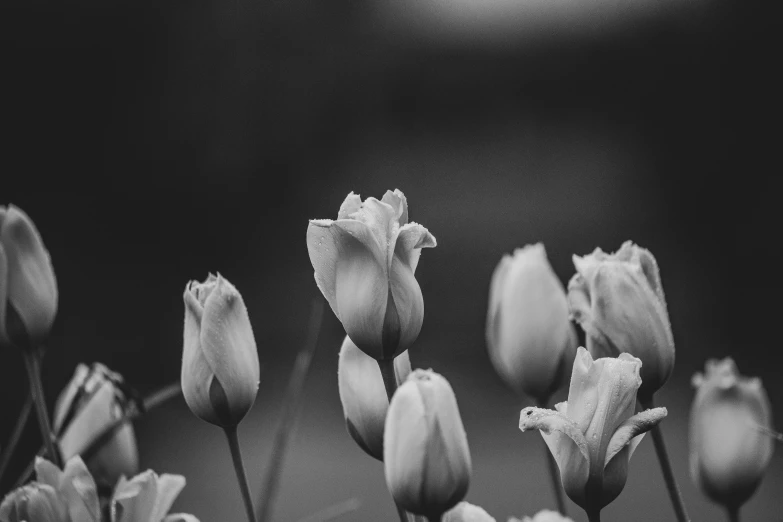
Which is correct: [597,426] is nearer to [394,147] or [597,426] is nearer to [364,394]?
[364,394]

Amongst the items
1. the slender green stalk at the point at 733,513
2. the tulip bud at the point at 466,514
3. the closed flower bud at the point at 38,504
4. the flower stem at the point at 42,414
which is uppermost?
the flower stem at the point at 42,414

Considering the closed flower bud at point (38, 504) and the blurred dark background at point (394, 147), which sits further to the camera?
the blurred dark background at point (394, 147)

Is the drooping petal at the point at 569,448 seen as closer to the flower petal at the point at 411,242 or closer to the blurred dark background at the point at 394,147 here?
the flower petal at the point at 411,242

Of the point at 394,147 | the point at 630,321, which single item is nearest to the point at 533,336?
the point at 630,321

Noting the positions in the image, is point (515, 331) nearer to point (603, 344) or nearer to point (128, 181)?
point (603, 344)

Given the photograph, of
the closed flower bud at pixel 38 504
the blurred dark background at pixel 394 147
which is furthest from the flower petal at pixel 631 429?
the blurred dark background at pixel 394 147

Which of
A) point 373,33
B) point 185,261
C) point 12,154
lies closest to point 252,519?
point 185,261
